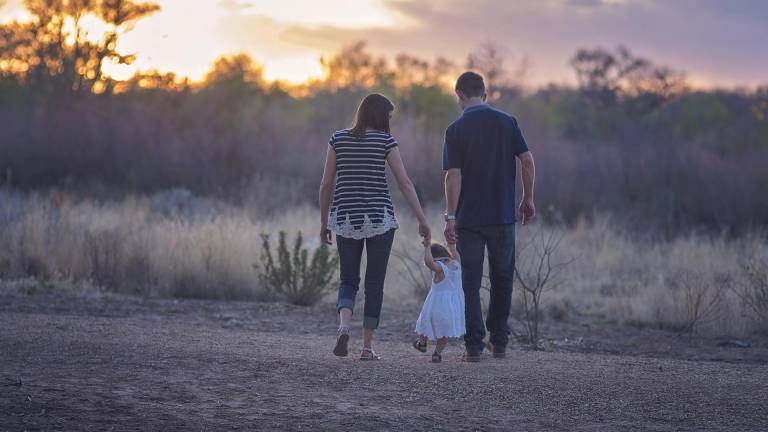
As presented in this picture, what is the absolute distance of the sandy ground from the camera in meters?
5.61

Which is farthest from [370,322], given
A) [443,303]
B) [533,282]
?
[533,282]

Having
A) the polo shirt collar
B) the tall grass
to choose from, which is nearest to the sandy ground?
the polo shirt collar

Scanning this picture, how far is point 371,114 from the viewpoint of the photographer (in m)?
7.22

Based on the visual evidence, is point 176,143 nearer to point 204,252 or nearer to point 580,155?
point 580,155

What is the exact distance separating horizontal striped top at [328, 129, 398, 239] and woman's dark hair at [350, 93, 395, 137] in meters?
0.05

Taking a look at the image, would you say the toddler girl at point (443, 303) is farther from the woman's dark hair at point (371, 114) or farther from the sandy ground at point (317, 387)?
the woman's dark hair at point (371, 114)

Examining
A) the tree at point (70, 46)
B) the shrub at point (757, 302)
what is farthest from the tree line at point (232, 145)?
the shrub at point (757, 302)

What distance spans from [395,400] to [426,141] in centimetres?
1895

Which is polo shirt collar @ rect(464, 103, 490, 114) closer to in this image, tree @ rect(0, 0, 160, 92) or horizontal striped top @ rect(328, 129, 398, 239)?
horizontal striped top @ rect(328, 129, 398, 239)

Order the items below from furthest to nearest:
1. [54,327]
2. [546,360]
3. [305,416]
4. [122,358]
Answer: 1. [54,327]
2. [546,360]
3. [122,358]
4. [305,416]

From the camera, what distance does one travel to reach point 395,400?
613cm

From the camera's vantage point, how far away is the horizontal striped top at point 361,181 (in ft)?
23.6

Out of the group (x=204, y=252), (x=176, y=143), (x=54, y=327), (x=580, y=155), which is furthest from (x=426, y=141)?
(x=54, y=327)

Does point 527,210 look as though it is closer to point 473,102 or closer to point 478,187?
point 478,187
